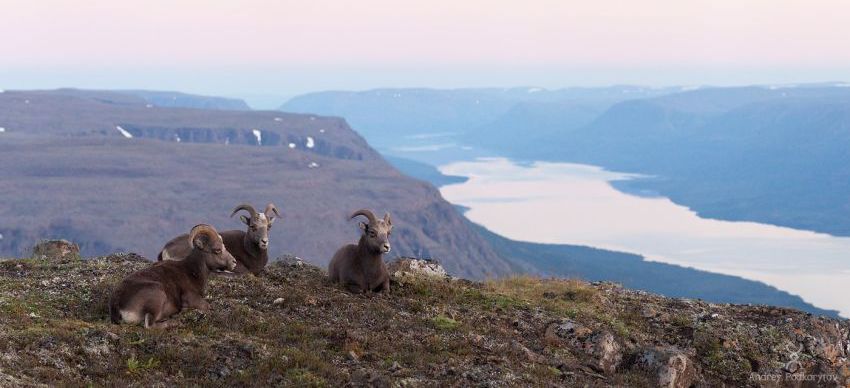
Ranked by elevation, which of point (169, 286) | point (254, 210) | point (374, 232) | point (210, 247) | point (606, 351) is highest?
point (254, 210)

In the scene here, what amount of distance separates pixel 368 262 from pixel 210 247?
401 cm

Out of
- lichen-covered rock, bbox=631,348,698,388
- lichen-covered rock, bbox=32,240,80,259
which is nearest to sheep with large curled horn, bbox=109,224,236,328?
lichen-covered rock, bbox=32,240,80,259

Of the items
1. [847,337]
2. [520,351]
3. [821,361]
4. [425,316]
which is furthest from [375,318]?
[847,337]

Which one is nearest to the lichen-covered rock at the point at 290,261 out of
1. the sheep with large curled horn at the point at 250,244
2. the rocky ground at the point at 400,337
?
the rocky ground at the point at 400,337

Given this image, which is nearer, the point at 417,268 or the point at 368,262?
the point at 368,262

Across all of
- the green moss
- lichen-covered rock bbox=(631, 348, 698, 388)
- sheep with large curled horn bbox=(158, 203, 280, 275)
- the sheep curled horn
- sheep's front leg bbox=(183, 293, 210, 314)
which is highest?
the sheep curled horn

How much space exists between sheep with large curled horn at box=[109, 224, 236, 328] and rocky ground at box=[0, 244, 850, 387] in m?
0.40

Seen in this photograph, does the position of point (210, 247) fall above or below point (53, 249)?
above

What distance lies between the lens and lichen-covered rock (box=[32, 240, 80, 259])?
25.0 meters

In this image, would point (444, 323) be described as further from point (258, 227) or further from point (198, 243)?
point (258, 227)

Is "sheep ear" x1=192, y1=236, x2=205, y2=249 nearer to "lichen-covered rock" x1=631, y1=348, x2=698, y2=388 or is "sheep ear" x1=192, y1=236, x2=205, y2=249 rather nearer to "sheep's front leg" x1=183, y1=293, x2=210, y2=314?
"sheep's front leg" x1=183, y1=293, x2=210, y2=314

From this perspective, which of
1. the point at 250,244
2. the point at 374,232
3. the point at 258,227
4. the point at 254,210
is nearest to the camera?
the point at 374,232

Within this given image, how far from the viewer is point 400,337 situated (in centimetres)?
1708

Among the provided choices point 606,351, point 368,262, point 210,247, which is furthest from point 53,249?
point 606,351
